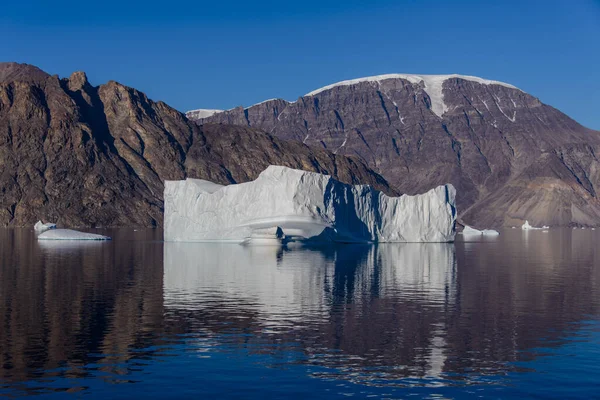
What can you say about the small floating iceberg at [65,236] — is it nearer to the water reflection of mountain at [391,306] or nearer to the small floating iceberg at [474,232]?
the water reflection of mountain at [391,306]

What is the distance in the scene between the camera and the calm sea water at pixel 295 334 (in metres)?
22.6

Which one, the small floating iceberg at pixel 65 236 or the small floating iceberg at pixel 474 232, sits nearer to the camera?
the small floating iceberg at pixel 65 236

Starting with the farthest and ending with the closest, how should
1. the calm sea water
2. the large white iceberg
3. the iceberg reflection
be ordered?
1. the large white iceberg
2. the iceberg reflection
3. the calm sea water

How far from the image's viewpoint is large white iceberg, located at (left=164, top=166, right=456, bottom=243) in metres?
83.9

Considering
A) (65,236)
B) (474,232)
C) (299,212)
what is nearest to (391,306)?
(299,212)

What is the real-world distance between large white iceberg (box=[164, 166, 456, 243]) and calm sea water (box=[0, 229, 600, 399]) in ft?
97.3

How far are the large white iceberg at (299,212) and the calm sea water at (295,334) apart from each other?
29.7 metres

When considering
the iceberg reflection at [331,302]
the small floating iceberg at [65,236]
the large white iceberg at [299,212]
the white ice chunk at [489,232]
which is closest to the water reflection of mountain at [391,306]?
the iceberg reflection at [331,302]

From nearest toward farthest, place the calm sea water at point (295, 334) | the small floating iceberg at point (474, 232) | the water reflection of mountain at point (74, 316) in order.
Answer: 1. the calm sea water at point (295, 334)
2. the water reflection of mountain at point (74, 316)
3. the small floating iceberg at point (474, 232)

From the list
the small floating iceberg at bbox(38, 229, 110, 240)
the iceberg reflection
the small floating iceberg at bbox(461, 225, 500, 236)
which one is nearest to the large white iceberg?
the small floating iceberg at bbox(38, 229, 110, 240)

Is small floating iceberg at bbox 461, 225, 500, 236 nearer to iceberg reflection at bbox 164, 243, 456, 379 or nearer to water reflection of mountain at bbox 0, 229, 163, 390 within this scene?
iceberg reflection at bbox 164, 243, 456, 379

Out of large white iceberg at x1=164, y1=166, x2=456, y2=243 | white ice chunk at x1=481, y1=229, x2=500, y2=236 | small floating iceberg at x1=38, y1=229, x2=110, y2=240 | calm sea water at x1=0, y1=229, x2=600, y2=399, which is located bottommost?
calm sea water at x1=0, y1=229, x2=600, y2=399

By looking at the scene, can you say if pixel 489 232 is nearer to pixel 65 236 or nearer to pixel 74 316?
pixel 65 236

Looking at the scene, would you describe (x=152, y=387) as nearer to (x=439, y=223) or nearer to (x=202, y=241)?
(x=202, y=241)
